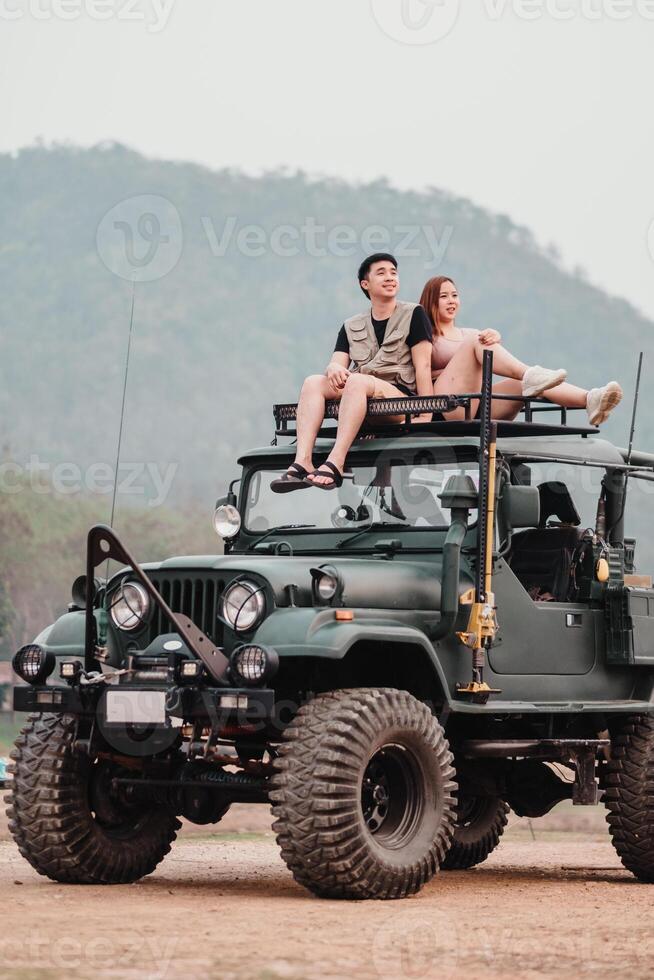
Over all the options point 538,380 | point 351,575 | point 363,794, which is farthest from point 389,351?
point 363,794

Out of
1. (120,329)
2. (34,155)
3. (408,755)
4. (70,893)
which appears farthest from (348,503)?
(34,155)

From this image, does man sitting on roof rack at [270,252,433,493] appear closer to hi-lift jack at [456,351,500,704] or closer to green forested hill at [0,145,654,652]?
hi-lift jack at [456,351,500,704]

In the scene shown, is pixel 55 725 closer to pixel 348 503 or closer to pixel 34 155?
pixel 348 503

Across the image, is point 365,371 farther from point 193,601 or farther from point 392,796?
point 392,796

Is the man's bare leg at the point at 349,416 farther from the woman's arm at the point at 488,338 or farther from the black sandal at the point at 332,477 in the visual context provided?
the woman's arm at the point at 488,338

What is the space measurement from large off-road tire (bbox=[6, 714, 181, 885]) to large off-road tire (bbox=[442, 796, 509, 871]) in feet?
10.1

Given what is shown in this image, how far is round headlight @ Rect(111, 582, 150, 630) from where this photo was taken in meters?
10.9

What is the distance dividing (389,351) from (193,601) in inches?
99.2

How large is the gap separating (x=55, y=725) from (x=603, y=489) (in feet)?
13.6

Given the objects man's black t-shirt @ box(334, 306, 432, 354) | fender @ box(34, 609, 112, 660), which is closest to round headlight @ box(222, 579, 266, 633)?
fender @ box(34, 609, 112, 660)

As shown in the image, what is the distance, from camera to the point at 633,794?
12.3 metres

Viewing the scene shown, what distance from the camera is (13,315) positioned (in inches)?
5059

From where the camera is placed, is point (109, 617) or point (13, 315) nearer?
point (109, 617)

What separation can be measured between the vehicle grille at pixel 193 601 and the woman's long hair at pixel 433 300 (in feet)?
9.86
